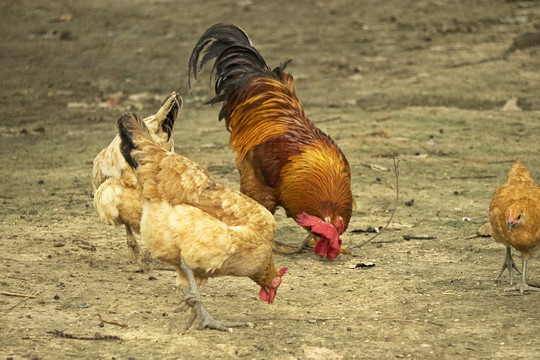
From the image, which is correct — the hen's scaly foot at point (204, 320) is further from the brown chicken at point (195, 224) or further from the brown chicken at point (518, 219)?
the brown chicken at point (518, 219)

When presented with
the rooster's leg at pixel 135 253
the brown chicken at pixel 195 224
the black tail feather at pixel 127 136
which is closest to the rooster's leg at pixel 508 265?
the brown chicken at pixel 195 224

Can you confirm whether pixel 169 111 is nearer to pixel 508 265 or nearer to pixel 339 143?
pixel 508 265

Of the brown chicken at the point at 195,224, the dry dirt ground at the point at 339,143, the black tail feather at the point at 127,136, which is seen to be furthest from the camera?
the black tail feather at the point at 127,136

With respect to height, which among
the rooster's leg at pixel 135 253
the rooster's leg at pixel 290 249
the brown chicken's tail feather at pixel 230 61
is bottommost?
the rooster's leg at pixel 290 249

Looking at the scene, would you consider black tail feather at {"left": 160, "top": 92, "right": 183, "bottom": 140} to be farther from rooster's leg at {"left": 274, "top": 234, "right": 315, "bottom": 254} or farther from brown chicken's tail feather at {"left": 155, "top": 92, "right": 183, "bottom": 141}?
rooster's leg at {"left": 274, "top": 234, "right": 315, "bottom": 254}

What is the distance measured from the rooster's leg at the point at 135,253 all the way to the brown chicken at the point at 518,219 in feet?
9.06

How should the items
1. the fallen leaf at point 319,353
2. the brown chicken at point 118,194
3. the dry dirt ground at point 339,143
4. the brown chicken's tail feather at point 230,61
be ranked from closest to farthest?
the fallen leaf at point 319,353 < the dry dirt ground at point 339,143 < the brown chicken at point 118,194 < the brown chicken's tail feather at point 230,61

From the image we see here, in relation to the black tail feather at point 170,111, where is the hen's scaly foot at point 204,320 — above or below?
below

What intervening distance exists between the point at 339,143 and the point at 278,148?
3.19m

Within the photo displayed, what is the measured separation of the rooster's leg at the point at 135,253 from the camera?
571 centimetres

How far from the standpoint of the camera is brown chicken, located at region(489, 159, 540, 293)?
5.24 metres

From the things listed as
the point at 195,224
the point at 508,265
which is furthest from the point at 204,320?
the point at 508,265

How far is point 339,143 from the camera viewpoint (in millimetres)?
9445

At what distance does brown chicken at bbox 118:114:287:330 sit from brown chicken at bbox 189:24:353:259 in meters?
1.06
